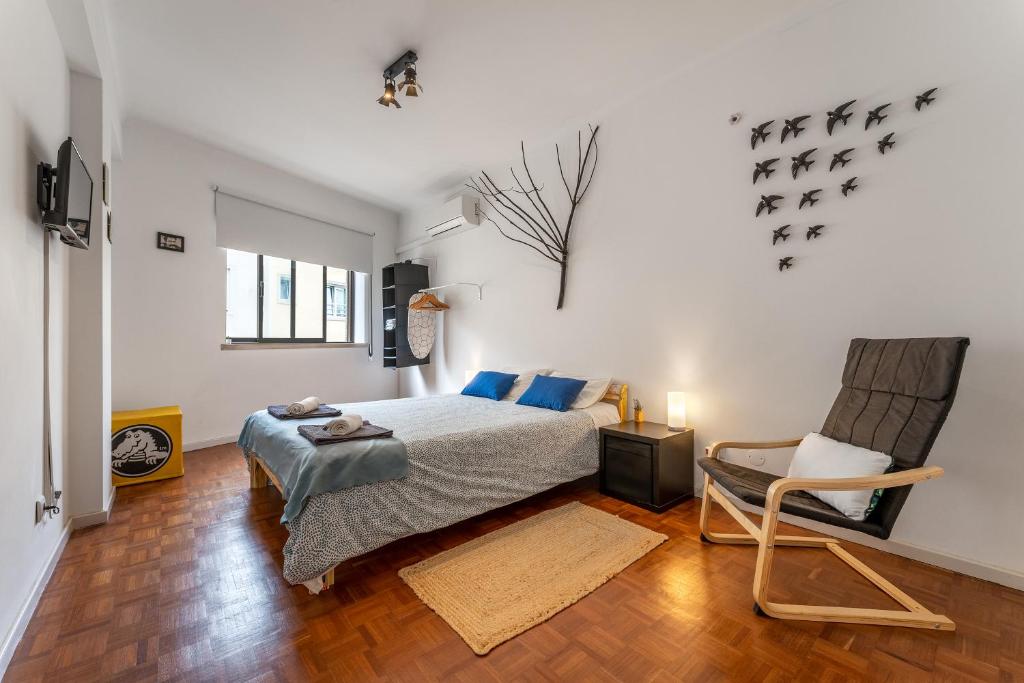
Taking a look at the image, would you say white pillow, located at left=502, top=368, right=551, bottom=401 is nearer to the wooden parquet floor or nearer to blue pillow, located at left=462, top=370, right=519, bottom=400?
blue pillow, located at left=462, top=370, right=519, bottom=400

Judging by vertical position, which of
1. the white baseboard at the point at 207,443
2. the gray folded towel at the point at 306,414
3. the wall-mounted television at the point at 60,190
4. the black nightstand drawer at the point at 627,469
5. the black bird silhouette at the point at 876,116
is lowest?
the white baseboard at the point at 207,443

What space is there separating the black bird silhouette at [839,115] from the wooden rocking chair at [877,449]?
4.05ft

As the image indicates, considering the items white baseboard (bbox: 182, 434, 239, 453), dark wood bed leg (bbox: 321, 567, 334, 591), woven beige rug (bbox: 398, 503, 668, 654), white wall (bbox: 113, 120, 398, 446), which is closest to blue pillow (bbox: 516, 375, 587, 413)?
woven beige rug (bbox: 398, 503, 668, 654)

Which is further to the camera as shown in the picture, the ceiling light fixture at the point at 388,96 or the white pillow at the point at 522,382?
the white pillow at the point at 522,382

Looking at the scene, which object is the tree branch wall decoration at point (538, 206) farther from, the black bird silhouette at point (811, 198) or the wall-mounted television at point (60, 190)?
the wall-mounted television at point (60, 190)

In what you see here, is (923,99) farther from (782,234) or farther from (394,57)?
(394,57)

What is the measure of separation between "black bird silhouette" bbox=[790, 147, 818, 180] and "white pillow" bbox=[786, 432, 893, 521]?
155 cm

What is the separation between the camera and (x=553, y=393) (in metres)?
3.24

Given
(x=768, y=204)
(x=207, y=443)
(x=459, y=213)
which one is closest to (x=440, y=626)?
(x=768, y=204)

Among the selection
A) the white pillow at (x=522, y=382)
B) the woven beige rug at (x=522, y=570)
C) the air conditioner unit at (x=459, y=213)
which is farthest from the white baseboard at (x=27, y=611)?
the air conditioner unit at (x=459, y=213)

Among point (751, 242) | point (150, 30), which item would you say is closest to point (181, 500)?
point (150, 30)

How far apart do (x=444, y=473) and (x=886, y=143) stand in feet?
9.51

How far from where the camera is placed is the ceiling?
2.37m

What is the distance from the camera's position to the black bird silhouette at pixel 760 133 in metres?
2.55
